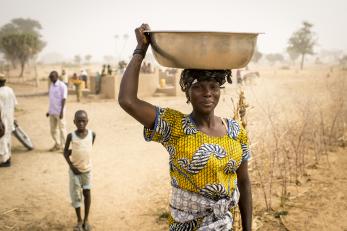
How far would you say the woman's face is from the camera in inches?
66.7

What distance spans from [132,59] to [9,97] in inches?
194

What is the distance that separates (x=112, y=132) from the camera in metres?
8.73

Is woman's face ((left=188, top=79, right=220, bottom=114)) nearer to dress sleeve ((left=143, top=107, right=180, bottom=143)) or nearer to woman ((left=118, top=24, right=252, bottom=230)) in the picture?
woman ((left=118, top=24, right=252, bottom=230))

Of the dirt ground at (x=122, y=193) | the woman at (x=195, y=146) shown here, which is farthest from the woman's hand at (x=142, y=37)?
the dirt ground at (x=122, y=193)

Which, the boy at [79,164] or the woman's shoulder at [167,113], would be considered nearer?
the woman's shoulder at [167,113]

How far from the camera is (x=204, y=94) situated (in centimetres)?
170

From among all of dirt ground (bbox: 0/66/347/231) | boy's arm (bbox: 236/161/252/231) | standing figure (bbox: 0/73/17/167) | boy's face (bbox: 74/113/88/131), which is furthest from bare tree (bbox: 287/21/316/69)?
boy's arm (bbox: 236/161/252/231)

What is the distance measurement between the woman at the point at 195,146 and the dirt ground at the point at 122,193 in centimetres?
224

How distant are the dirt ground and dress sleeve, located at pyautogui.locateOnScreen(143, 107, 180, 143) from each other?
95.9 inches

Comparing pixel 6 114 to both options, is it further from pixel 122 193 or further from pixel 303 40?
pixel 303 40

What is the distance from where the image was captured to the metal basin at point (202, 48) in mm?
1498

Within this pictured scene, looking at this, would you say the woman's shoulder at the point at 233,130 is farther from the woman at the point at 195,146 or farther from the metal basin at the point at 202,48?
the metal basin at the point at 202,48

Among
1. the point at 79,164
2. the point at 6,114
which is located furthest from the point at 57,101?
the point at 79,164

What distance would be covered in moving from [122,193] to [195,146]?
3.43 m
